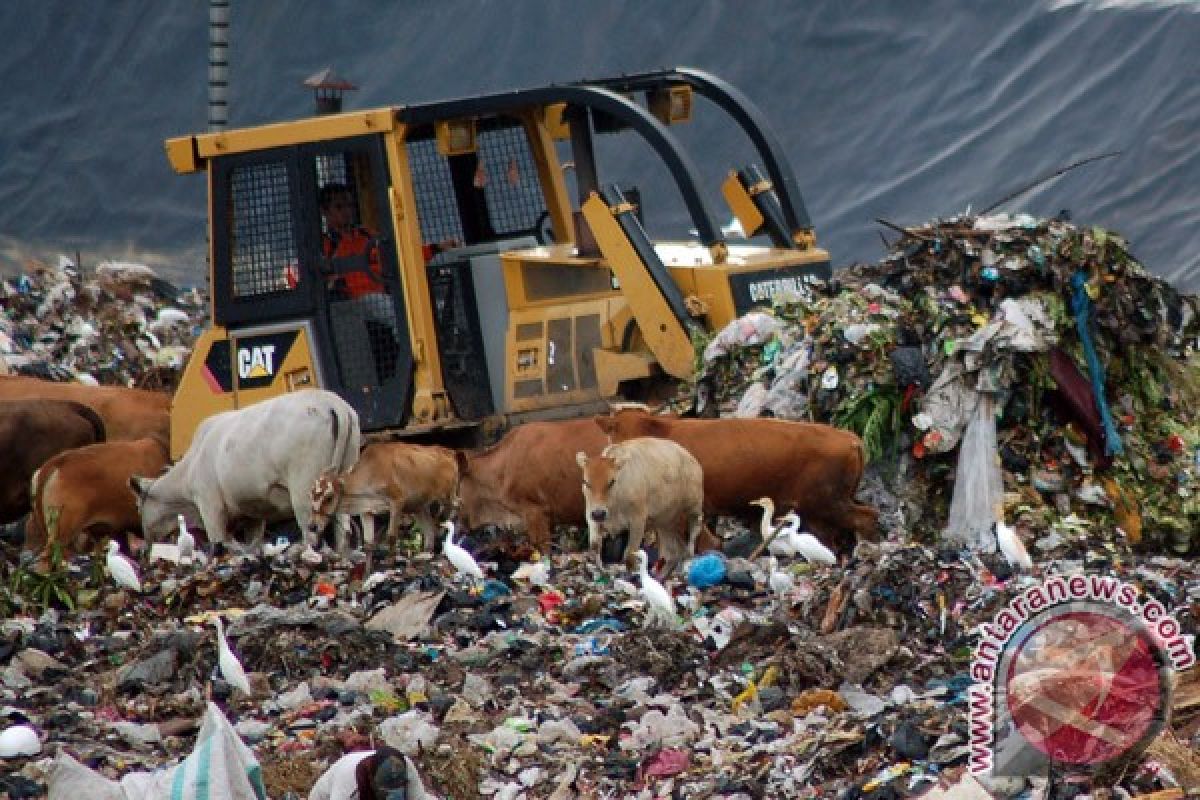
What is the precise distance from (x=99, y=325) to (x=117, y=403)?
18.5 ft

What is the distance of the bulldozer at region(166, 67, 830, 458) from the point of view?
14258 mm

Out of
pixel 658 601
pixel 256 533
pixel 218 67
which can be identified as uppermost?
pixel 218 67

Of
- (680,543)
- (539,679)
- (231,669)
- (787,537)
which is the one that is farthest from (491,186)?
(231,669)

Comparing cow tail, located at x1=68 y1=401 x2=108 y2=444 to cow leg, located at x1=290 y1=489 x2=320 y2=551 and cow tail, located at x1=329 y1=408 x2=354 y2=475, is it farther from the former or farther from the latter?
cow tail, located at x1=329 y1=408 x2=354 y2=475

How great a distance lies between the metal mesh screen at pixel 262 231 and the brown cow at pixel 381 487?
70.8 inches

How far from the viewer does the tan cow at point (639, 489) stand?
12617 millimetres

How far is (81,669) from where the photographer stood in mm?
10984

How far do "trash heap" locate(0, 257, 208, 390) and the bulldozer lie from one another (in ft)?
16.3

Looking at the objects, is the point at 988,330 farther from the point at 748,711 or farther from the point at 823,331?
the point at 748,711

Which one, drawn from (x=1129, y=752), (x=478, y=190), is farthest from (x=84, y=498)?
(x=1129, y=752)

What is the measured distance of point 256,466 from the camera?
13.6 meters

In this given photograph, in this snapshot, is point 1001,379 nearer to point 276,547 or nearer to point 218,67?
point 276,547

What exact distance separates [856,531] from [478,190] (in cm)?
371

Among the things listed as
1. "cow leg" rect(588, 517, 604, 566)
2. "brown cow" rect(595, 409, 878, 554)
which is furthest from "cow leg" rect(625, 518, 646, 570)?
"brown cow" rect(595, 409, 878, 554)
